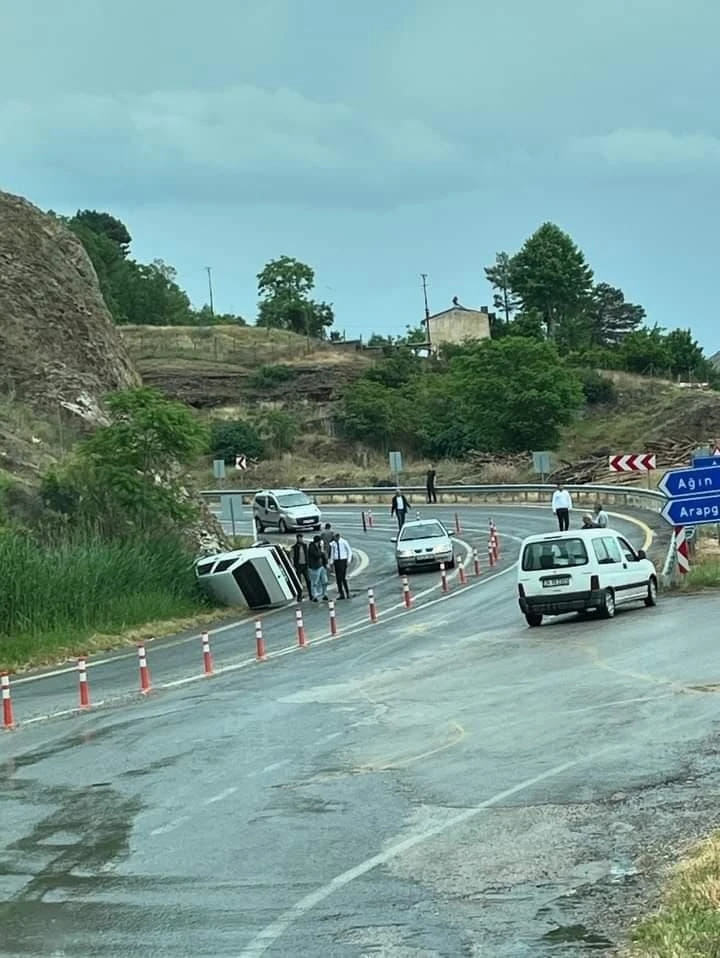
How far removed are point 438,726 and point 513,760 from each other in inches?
96.2

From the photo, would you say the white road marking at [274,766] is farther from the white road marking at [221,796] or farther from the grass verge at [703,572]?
the grass verge at [703,572]

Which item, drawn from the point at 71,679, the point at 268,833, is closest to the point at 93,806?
the point at 268,833

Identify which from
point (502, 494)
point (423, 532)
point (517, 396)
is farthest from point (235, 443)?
point (423, 532)

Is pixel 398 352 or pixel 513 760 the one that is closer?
pixel 513 760

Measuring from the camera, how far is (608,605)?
26.4 m

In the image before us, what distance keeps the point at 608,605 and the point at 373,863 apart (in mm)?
17618

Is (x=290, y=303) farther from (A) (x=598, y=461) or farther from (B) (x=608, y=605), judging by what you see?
(B) (x=608, y=605)

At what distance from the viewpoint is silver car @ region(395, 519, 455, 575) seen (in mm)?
40875

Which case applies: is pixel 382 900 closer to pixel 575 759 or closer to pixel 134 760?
pixel 575 759

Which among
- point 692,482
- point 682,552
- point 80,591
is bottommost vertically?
point 682,552

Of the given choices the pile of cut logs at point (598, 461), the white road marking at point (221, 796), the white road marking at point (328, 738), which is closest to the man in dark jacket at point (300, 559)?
the white road marking at point (328, 738)

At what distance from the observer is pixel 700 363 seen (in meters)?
124

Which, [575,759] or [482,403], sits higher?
[482,403]

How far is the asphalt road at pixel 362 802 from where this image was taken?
805cm
